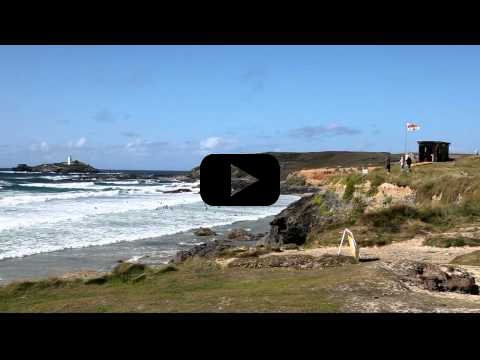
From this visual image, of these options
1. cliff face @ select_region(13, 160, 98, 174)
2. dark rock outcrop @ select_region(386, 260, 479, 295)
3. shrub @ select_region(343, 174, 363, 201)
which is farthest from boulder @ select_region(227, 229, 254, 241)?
cliff face @ select_region(13, 160, 98, 174)

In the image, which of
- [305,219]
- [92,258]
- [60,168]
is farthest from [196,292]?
[60,168]

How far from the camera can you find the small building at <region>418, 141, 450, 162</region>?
36.0 m

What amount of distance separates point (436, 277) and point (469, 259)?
12.1ft

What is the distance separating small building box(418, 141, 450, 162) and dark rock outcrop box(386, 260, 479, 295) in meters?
26.0

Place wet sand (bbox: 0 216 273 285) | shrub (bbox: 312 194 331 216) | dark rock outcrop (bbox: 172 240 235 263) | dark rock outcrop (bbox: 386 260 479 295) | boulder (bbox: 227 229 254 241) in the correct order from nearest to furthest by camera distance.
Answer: dark rock outcrop (bbox: 386 260 479 295), wet sand (bbox: 0 216 273 285), dark rock outcrop (bbox: 172 240 235 263), shrub (bbox: 312 194 331 216), boulder (bbox: 227 229 254 241)

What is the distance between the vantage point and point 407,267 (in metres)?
11.5

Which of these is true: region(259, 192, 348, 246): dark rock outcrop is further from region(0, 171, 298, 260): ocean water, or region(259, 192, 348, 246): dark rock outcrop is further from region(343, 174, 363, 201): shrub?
region(0, 171, 298, 260): ocean water

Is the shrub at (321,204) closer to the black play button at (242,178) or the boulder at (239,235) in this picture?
the boulder at (239,235)

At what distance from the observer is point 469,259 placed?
13.7m

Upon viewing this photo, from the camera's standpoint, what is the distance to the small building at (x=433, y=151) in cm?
3597

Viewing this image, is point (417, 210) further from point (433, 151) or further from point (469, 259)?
point (433, 151)

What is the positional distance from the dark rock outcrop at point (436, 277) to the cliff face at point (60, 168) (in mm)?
151498
